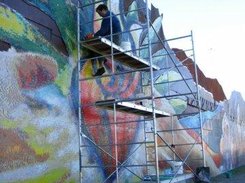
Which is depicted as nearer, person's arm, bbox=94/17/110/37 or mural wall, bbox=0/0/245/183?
mural wall, bbox=0/0/245/183

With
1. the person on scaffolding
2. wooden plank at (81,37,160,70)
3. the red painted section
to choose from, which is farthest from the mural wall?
the person on scaffolding

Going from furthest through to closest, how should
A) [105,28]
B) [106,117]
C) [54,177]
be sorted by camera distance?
1. [106,117]
2. [105,28]
3. [54,177]

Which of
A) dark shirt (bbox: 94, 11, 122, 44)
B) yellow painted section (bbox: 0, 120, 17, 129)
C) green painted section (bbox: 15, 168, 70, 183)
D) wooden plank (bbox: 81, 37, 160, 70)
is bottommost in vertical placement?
green painted section (bbox: 15, 168, 70, 183)

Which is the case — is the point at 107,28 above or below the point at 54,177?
above

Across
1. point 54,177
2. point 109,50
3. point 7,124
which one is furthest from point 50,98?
point 109,50

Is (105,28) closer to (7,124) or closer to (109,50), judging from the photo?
(109,50)

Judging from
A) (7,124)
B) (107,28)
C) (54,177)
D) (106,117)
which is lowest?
(54,177)

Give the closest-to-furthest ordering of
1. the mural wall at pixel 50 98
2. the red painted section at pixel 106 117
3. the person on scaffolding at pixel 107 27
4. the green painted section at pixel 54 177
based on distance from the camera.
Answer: the mural wall at pixel 50 98 < the green painted section at pixel 54 177 < the person on scaffolding at pixel 107 27 < the red painted section at pixel 106 117

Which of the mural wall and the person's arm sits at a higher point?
the person's arm

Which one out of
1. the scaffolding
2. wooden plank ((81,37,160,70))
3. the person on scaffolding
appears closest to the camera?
the scaffolding

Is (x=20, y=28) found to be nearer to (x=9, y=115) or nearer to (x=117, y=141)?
(x=9, y=115)

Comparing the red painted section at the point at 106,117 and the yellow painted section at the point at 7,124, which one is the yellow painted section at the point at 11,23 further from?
the red painted section at the point at 106,117

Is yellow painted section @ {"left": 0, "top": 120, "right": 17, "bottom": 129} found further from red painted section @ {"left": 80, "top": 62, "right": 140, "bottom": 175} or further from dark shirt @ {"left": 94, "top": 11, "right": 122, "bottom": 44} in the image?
dark shirt @ {"left": 94, "top": 11, "right": 122, "bottom": 44}

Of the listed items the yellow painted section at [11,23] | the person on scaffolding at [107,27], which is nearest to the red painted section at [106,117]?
the person on scaffolding at [107,27]
